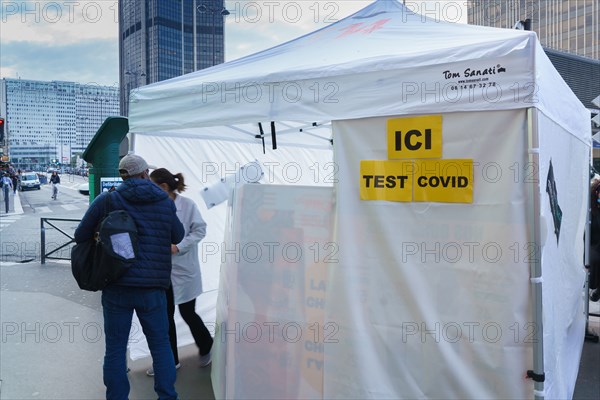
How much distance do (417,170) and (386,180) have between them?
19cm

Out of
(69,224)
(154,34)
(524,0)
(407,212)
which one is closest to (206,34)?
(154,34)

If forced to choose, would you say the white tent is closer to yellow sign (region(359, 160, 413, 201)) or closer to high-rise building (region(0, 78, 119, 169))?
yellow sign (region(359, 160, 413, 201))

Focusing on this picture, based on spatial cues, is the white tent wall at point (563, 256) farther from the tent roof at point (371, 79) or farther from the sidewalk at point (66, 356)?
the sidewalk at point (66, 356)

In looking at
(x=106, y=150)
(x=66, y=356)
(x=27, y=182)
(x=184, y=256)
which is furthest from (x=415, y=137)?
(x=27, y=182)

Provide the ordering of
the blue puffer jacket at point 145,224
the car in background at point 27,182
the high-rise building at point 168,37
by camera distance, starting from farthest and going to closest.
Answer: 1. the high-rise building at point 168,37
2. the car in background at point 27,182
3. the blue puffer jacket at point 145,224

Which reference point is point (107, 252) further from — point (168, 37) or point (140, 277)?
point (168, 37)

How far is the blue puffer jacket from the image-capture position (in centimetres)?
301

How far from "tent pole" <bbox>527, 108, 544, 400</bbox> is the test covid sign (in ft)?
1.01

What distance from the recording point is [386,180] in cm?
276

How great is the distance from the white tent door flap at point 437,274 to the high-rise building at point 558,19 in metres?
78.2

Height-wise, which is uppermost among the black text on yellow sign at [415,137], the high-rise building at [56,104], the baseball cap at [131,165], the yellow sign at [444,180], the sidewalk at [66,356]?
the high-rise building at [56,104]

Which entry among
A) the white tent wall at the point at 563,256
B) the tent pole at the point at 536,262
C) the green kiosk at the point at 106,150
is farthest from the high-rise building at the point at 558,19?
the tent pole at the point at 536,262

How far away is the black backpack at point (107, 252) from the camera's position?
2.89 m

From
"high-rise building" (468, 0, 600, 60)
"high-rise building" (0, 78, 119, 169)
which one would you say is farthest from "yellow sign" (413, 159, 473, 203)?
"high-rise building" (468, 0, 600, 60)
